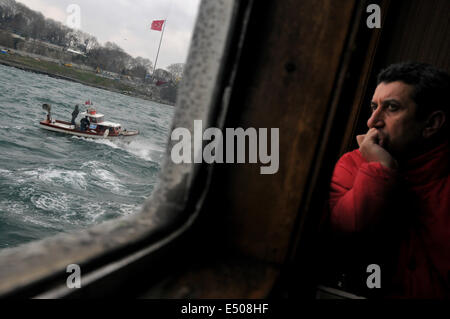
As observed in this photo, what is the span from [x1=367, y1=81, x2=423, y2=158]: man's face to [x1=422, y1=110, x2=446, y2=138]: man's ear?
0.03 meters

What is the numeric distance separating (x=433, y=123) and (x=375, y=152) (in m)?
0.36

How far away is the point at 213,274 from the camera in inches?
32.9

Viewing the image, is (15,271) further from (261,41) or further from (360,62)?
(360,62)

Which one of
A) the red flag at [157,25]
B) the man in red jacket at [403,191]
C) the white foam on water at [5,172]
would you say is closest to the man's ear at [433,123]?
the man in red jacket at [403,191]

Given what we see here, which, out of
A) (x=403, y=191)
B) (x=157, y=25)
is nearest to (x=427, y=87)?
(x=403, y=191)

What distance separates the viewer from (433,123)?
1.50 metres

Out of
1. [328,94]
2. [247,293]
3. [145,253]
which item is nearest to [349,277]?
[247,293]

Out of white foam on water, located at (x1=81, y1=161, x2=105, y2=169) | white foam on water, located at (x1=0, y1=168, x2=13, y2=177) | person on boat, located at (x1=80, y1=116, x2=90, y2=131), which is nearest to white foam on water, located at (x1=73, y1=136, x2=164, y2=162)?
person on boat, located at (x1=80, y1=116, x2=90, y2=131)

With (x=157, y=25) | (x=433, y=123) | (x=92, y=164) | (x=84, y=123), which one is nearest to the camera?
(x=433, y=123)

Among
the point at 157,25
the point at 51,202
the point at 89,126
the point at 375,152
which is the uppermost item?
the point at 157,25

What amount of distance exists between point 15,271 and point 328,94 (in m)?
0.76

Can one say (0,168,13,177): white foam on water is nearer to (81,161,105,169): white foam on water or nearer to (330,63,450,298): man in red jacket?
(81,161,105,169): white foam on water

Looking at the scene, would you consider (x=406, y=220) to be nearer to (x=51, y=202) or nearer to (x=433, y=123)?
(x=433, y=123)

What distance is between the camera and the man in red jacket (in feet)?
4.04
